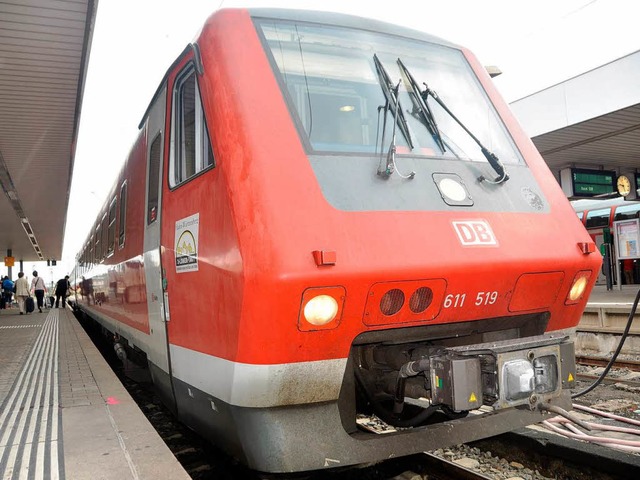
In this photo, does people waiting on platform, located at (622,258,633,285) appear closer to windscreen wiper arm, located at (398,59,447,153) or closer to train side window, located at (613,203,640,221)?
train side window, located at (613,203,640,221)

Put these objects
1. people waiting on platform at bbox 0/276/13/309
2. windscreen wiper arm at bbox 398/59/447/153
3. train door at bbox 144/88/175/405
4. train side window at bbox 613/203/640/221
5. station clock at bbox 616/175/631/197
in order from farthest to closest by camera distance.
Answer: people waiting on platform at bbox 0/276/13/309 → train side window at bbox 613/203/640/221 → station clock at bbox 616/175/631/197 → train door at bbox 144/88/175/405 → windscreen wiper arm at bbox 398/59/447/153

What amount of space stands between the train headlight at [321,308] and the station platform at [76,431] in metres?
0.98

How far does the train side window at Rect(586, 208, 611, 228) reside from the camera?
17.5 metres

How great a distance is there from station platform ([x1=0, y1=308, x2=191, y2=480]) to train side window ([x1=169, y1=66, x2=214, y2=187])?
1.50 m

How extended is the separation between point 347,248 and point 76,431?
2.17 meters

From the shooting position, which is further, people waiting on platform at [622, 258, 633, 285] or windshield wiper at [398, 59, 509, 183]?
people waiting on platform at [622, 258, 633, 285]

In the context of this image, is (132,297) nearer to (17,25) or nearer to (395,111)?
(395,111)

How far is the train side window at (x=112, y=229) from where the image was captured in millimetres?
6363

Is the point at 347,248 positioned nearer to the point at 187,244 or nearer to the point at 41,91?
the point at 187,244

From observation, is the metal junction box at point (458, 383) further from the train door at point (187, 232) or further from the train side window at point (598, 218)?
the train side window at point (598, 218)

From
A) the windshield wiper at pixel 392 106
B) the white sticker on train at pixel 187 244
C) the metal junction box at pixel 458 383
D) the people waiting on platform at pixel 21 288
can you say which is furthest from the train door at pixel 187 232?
the people waiting on platform at pixel 21 288

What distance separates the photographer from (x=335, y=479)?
3.34 meters

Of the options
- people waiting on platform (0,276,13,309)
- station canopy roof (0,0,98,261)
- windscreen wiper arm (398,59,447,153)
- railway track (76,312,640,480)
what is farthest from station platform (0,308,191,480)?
Result: people waiting on platform (0,276,13,309)

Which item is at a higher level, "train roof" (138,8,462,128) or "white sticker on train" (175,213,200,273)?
"train roof" (138,8,462,128)
